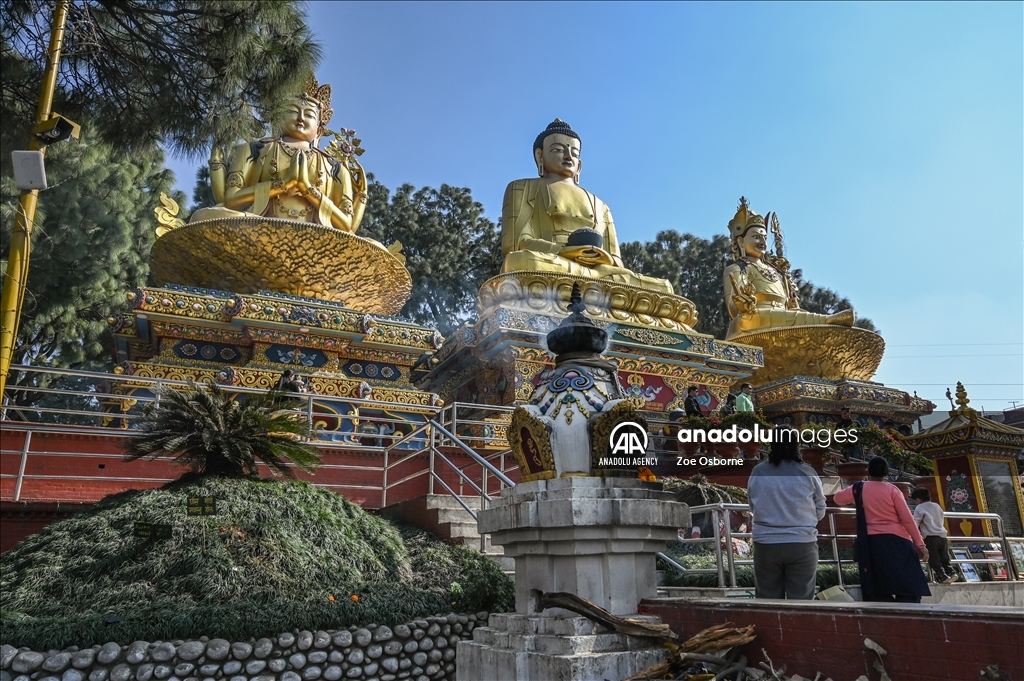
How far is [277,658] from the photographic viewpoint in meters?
5.19

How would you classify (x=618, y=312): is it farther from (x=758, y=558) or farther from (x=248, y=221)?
(x=758, y=558)

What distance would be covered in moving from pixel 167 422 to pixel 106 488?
2223 millimetres

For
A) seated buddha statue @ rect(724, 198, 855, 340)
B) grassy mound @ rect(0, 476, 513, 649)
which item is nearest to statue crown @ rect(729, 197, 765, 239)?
seated buddha statue @ rect(724, 198, 855, 340)

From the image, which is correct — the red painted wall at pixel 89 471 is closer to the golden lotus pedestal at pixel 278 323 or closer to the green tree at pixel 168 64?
Result: the golden lotus pedestal at pixel 278 323

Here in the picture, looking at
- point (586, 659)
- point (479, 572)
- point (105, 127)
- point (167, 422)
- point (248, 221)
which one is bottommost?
point (586, 659)

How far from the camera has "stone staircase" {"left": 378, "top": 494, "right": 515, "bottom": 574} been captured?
262 inches

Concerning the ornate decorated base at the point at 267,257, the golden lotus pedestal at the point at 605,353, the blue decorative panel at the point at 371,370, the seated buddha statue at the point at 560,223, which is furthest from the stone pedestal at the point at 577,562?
the seated buddha statue at the point at 560,223

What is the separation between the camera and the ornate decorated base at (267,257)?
41.9 ft

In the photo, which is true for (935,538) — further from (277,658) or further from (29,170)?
(29,170)

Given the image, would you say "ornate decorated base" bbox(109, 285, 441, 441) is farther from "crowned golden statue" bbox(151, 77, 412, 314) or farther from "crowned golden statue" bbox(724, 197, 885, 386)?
"crowned golden statue" bbox(724, 197, 885, 386)

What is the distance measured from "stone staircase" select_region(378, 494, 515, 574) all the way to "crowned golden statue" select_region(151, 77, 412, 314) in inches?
247

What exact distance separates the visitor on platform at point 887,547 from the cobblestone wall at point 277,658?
278 centimetres

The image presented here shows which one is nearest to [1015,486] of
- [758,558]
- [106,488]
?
[758,558]

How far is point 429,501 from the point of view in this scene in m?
7.15
